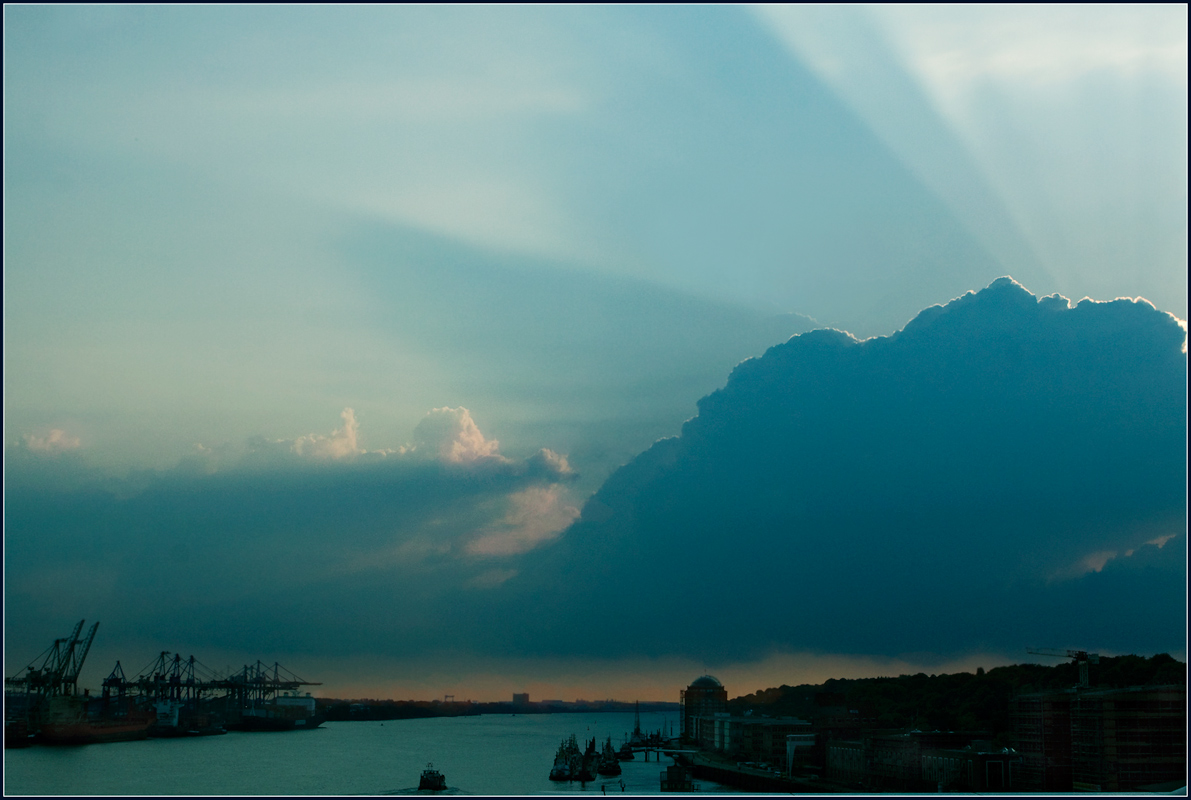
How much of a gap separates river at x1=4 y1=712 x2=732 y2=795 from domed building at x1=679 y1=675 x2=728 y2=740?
6.50 ft

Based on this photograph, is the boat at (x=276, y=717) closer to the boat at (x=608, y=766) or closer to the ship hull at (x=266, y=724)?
the ship hull at (x=266, y=724)

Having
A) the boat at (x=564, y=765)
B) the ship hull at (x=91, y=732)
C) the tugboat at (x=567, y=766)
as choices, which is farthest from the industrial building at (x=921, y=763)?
the ship hull at (x=91, y=732)

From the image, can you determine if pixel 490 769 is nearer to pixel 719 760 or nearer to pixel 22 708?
pixel 719 760

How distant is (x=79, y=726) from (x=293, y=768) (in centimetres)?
1365

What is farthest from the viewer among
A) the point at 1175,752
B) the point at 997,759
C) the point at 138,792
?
the point at 138,792

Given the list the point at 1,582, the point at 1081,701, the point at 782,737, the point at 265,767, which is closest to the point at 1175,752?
the point at 1081,701

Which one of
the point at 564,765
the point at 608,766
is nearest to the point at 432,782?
the point at 564,765

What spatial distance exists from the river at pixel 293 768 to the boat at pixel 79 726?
30.8 inches

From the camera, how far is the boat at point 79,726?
35469 millimetres

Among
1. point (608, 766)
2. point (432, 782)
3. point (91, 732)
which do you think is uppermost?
point (432, 782)

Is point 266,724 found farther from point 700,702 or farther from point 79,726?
point 700,702

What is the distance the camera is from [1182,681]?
18812mm

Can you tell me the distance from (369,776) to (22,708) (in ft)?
63.4

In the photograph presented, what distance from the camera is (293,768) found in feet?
92.4
